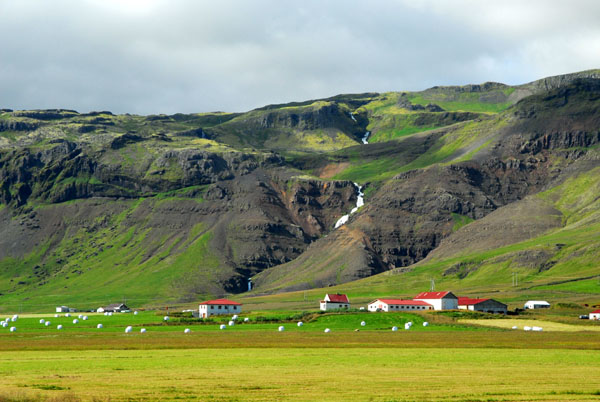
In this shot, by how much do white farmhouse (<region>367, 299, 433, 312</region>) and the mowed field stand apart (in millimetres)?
75315

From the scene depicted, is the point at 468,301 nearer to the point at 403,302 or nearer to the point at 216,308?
the point at 403,302

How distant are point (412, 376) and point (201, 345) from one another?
39.5 metres

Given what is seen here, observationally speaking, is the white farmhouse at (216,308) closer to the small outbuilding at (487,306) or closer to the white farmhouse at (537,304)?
the small outbuilding at (487,306)

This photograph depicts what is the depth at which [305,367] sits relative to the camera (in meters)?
62.2

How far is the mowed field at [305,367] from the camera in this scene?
152ft

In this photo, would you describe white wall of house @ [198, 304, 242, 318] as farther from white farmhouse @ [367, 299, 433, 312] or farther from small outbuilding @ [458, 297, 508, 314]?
small outbuilding @ [458, 297, 508, 314]

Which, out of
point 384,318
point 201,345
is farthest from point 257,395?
point 384,318

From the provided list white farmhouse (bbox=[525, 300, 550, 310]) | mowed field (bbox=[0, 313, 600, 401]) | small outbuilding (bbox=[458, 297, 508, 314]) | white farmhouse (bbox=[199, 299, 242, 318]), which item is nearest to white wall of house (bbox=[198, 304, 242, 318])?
white farmhouse (bbox=[199, 299, 242, 318])

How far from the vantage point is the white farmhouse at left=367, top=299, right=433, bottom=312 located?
7426 inches

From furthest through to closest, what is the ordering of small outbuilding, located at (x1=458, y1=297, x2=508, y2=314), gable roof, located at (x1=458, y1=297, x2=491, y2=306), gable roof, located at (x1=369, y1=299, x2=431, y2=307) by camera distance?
gable roof, located at (x1=369, y1=299, x2=431, y2=307) → gable roof, located at (x1=458, y1=297, x2=491, y2=306) → small outbuilding, located at (x1=458, y1=297, x2=508, y2=314)

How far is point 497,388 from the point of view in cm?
4891

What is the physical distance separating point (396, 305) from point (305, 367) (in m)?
131

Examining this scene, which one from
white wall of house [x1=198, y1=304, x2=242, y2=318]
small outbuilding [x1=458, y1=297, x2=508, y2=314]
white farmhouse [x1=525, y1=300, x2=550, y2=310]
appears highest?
white wall of house [x1=198, y1=304, x2=242, y2=318]

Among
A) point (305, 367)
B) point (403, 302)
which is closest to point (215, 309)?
point (403, 302)
